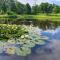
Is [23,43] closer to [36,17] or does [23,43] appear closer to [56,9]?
[36,17]

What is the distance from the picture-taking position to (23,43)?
1479 mm

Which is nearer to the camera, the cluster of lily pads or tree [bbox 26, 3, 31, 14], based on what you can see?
the cluster of lily pads

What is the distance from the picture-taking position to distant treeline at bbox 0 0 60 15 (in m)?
1.55

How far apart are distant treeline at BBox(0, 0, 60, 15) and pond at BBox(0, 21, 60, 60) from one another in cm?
13

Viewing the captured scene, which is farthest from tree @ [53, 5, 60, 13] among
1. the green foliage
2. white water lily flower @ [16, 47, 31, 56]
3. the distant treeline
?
white water lily flower @ [16, 47, 31, 56]

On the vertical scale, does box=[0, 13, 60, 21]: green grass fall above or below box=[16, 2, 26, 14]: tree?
below

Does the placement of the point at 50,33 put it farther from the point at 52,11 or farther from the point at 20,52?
the point at 20,52

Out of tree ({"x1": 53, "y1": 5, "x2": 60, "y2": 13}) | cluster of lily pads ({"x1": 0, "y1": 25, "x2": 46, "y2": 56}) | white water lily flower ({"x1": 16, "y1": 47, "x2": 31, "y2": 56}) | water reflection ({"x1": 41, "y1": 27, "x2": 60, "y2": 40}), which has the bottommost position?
white water lily flower ({"x1": 16, "y1": 47, "x2": 31, "y2": 56})

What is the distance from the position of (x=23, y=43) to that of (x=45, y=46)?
0.22 meters

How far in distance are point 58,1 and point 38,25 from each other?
12.6 inches

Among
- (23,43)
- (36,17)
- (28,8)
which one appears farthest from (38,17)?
(23,43)

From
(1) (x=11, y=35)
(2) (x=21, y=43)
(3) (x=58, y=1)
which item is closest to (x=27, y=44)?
(2) (x=21, y=43)

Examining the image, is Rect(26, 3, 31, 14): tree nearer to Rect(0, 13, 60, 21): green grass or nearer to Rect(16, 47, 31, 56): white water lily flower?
Rect(0, 13, 60, 21): green grass

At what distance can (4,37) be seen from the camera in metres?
1.53
